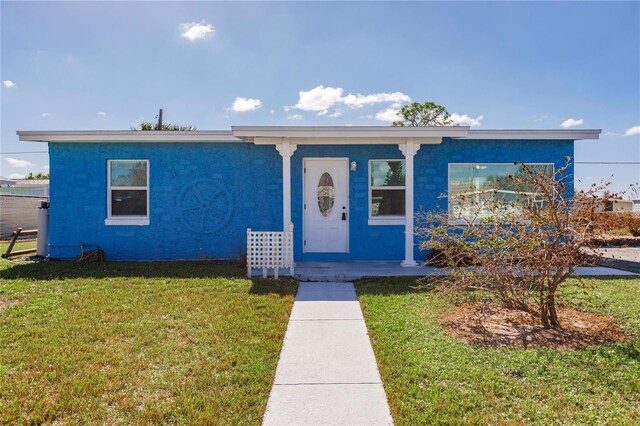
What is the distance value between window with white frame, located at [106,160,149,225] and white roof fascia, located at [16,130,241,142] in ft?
1.97

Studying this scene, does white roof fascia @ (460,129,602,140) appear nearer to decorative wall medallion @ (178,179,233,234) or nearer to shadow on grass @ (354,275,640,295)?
shadow on grass @ (354,275,640,295)

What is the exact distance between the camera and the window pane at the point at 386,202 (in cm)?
925

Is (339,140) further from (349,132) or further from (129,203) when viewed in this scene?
(129,203)

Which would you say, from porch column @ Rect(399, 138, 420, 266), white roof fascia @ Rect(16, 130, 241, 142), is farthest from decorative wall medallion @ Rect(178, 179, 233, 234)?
porch column @ Rect(399, 138, 420, 266)

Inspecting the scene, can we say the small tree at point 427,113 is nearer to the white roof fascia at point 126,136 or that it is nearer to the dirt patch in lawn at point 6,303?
the white roof fascia at point 126,136

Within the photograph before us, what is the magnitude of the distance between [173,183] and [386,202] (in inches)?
197

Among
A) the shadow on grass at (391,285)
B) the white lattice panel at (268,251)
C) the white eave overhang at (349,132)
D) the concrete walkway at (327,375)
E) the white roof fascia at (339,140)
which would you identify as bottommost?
the concrete walkway at (327,375)

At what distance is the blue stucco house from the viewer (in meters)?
9.16

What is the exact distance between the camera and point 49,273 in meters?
7.73

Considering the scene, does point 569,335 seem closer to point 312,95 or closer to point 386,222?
point 386,222

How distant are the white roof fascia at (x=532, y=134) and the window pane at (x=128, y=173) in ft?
24.8

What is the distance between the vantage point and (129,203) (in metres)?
9.37

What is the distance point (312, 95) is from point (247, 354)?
25.3 m

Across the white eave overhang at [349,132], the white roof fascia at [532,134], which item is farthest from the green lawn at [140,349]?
the white roof fascia at [532,134]
